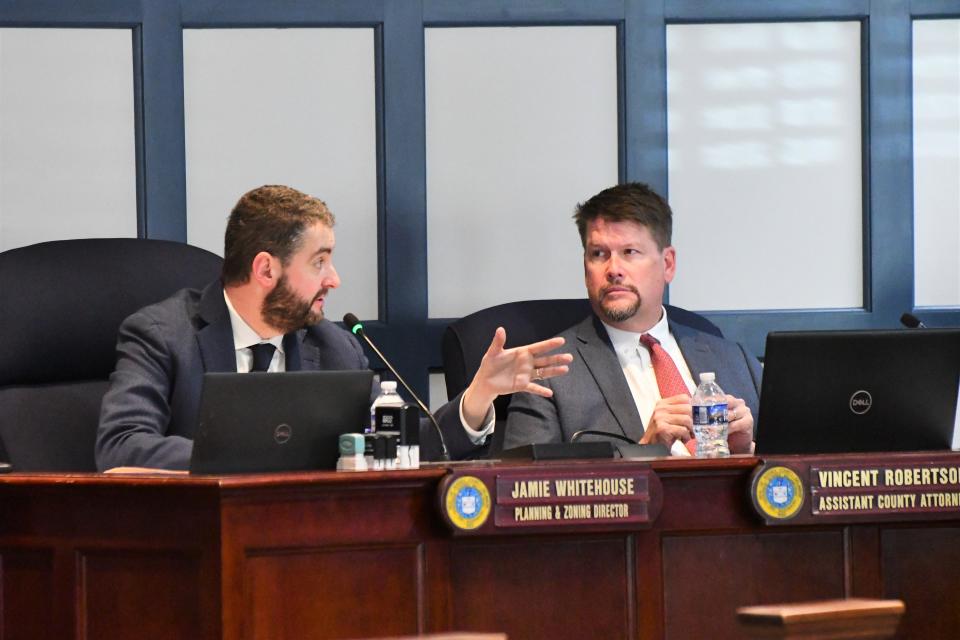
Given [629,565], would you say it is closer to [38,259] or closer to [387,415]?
[387,415]

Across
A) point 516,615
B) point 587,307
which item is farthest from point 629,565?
Answer: point 587,307

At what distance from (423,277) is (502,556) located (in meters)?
1.54

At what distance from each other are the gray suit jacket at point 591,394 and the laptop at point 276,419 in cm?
80

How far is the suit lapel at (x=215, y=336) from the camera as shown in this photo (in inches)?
119

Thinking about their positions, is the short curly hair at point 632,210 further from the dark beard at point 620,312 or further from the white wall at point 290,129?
the white wall at point 290,129

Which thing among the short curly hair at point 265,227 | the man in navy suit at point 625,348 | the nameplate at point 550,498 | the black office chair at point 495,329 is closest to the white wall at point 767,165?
the man in navy suit at point 625,348

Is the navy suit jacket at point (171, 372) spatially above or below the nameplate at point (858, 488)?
above

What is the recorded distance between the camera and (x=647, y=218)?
11.3 ft

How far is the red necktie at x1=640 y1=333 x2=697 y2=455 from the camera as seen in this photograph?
3318mm

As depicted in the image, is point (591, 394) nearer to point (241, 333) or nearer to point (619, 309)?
point (619, 309)

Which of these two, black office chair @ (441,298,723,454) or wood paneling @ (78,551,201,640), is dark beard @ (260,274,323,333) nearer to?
black office chair @ (441,298,723,454)

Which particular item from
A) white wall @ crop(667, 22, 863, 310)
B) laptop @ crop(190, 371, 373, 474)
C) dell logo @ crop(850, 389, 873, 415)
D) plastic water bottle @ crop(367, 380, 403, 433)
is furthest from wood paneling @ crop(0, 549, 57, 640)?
white wall @ crop(667, 22, 863, 310)

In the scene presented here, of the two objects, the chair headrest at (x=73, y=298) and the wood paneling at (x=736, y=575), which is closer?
the wood paneling at (x=736, y=575)

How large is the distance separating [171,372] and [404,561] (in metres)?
0.89
